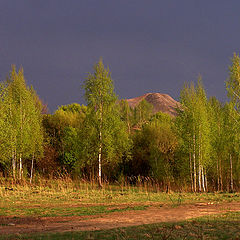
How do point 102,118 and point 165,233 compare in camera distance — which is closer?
point 165,233

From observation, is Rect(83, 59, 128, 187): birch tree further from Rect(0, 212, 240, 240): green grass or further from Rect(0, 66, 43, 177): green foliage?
Rect(0, 212, 240, 240): green grass

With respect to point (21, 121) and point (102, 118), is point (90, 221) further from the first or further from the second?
point (21, 121)

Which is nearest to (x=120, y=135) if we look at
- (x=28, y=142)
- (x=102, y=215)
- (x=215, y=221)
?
(x=28, y=142)

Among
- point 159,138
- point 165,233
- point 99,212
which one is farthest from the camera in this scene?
point 159,138

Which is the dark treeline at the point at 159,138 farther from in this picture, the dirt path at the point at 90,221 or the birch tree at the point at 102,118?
the dirt path at the point at 90,221

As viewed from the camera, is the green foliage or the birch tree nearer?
the birch tree

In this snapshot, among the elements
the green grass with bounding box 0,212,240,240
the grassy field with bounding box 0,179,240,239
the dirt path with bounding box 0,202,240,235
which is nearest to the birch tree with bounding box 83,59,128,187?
the grassy field with bounding box 0,179,240,239

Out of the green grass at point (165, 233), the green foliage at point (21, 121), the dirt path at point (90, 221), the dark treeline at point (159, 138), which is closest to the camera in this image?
the green grass at point (165, 233)

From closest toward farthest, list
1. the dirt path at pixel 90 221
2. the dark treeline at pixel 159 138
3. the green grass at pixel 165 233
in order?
the green grass at pixel 165 233 < the dirt path at pixel 90 221 < the dark treeline at pixel 159 138

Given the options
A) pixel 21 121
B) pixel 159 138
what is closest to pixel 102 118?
pixel 21 121

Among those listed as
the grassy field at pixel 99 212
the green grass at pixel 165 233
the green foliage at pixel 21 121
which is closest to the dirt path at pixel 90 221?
the grassy field at pixel 99 212

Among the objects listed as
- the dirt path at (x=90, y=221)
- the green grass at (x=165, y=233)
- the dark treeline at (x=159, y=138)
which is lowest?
the dirt path at (x=90, y=221)

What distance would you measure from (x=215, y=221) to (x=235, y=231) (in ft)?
7.35

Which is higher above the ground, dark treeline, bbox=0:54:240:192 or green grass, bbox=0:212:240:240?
dark treeline, bbox=0:54:240:192
